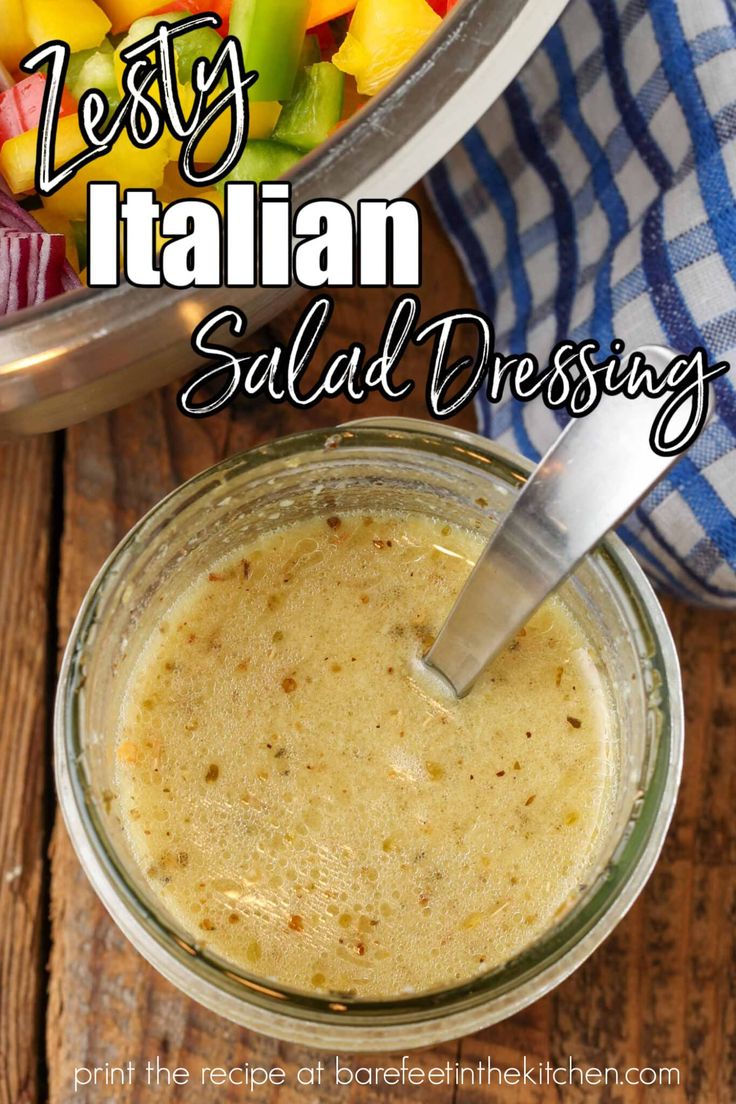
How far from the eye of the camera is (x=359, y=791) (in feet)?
3.04

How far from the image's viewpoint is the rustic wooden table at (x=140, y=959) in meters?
1.05

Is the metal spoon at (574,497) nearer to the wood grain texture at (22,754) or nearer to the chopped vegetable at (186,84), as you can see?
the chopped vegetable at (186,84)

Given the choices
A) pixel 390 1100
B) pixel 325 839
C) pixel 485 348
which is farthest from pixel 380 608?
pixel 390 1100

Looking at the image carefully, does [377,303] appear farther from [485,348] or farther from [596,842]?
[596,842]

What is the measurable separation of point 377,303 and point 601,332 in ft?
0.67

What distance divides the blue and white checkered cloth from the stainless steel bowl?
0.67ft

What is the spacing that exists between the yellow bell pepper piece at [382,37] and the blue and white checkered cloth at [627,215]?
7.1 inches

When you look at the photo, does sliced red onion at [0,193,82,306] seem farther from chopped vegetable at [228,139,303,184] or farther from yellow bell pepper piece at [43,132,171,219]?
chopped vegetable at [228,139,303,184]

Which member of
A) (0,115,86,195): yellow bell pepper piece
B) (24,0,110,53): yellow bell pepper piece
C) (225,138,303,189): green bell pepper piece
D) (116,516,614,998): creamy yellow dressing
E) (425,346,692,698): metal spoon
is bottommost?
(116,516,614,998): creamy yellow dressing

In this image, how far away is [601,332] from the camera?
101 centimetres

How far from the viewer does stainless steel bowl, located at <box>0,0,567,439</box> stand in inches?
29.3

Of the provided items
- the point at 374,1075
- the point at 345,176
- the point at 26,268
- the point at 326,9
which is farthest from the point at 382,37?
the point at 374,1075

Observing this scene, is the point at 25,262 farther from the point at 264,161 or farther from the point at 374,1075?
the point at 374,1075

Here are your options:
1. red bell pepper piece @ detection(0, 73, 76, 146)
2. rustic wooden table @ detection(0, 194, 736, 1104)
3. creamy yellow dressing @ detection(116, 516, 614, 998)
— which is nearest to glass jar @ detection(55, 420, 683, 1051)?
creamy yellow dressing @ detection(116, 516, 614, 998)
